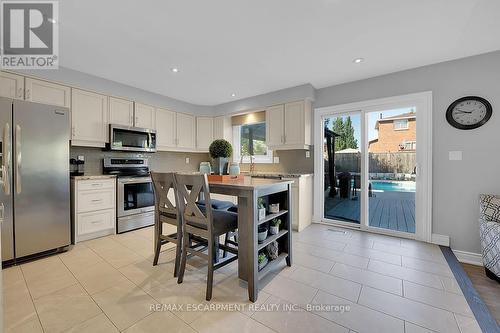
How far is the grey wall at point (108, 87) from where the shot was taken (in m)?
2.85

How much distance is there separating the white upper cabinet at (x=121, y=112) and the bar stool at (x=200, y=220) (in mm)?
2388

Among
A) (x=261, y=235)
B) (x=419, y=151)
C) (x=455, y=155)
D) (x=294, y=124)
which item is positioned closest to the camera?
(x=261, y=235)

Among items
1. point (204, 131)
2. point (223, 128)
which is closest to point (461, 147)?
point (223, 128)

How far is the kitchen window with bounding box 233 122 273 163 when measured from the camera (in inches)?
176

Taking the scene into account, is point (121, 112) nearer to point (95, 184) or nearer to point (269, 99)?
point (95, 184)

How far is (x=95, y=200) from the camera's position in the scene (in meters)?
3.05

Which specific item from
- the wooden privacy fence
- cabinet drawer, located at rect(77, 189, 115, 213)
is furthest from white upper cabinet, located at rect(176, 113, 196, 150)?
the wooden privacy fence

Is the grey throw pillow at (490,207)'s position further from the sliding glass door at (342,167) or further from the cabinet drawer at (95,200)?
the cabinet drawer at (95,200)

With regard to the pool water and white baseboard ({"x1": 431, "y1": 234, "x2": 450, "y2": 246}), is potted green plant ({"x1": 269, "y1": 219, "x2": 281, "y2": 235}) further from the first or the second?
white baseboard ({"x1": 431, "y1": 234, "x2": 450, "y2": 246})

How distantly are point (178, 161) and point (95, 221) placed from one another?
204 centimetres

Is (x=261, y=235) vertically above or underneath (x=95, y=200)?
underneath

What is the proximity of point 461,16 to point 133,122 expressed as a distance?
4.38 m

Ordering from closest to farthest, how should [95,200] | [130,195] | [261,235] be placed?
[261,235] < [95,200] < [130,195]

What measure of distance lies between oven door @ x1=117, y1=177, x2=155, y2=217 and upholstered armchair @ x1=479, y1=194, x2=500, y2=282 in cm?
405
